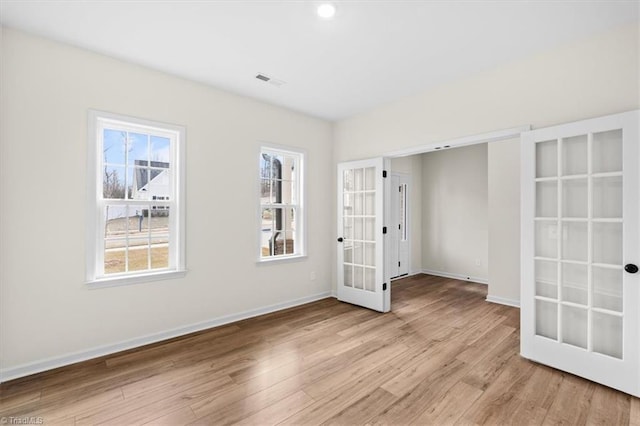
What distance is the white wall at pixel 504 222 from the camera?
4328mm

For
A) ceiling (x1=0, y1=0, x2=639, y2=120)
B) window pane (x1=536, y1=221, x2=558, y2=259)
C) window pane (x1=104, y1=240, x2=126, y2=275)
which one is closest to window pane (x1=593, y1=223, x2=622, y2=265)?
window pane (x1=536, y1=221, x2=558, y2=259)

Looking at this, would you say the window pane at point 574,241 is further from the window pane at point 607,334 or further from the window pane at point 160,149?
the window pane at point 160,149

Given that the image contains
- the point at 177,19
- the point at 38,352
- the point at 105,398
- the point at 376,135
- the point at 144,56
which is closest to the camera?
the point at 105,398

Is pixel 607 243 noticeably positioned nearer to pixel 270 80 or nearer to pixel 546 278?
pixel 546 278

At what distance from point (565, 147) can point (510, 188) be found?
6.55ft

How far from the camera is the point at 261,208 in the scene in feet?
13.1

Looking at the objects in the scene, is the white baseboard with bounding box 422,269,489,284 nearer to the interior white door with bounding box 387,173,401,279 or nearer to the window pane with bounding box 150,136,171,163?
the interior white door with bounding box 387,173,401,279

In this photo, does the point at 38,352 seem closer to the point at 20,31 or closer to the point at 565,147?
the point at 20,31

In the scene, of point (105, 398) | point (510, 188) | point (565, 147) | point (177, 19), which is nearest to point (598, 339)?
point (565, 147)

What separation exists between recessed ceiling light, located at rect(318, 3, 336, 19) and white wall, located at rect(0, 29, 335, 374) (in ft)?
6.03

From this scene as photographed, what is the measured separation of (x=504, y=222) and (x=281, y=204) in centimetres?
338

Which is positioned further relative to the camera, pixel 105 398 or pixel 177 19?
pixel 177 19

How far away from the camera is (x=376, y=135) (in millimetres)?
4223

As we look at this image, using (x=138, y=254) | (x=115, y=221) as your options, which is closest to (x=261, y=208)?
(x=138, y=254)
